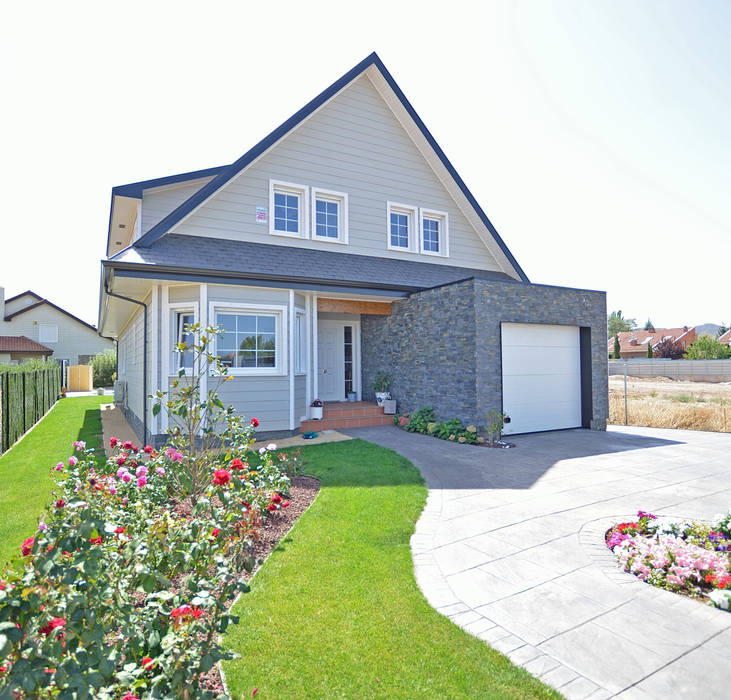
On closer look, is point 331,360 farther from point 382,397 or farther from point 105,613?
point 105,613

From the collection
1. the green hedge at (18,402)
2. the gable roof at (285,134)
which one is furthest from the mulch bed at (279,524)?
the green hedge at (18,402)

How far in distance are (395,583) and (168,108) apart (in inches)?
372

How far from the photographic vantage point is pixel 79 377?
1174 inches

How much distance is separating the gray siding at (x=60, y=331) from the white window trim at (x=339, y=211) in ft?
104

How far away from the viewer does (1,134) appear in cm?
755

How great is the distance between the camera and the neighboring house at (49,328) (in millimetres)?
33156

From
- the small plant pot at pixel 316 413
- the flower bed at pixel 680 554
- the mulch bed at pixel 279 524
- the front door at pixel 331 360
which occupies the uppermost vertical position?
the front door at pixel 331 360

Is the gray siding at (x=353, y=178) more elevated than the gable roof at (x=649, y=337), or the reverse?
the gray siding at (x=353, y=178)

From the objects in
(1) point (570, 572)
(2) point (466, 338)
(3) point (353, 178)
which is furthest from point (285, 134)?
(1) point (570, 572)

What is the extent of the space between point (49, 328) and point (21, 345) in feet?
8.79

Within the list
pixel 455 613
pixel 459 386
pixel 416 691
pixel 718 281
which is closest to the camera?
pixel 416 691

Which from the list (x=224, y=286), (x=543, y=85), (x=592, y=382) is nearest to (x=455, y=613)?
(x=224, y=286)

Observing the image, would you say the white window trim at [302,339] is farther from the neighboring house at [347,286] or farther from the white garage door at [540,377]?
the white garage door at [540,377]

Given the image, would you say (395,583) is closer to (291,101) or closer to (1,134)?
(1,134)
